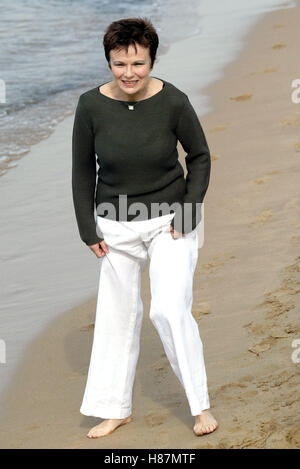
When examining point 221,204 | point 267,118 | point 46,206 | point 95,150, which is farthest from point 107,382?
point 267,118

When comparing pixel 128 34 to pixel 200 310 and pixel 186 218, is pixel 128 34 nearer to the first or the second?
pixel 186 218

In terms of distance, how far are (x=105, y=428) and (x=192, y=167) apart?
3.85 feet

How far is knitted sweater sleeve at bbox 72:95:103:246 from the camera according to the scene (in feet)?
11.7

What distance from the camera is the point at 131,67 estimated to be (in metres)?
3.40

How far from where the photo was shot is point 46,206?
6.99 m

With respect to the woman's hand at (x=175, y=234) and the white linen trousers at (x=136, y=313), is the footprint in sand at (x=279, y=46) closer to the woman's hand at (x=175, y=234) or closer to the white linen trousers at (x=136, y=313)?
the white linen trousers at (x=136, y=313)

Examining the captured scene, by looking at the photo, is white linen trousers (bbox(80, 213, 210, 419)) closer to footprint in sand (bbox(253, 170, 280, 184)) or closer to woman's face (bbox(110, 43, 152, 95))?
woman's face (bbox(110, 43, 152, 95))

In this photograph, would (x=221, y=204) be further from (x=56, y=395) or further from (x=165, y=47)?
(x=165, y=47)

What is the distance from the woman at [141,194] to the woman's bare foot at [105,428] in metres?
0.36

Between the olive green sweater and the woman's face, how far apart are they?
74 millimetres

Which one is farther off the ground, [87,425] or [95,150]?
[95,150]

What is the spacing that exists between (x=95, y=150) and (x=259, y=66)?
7196 mm

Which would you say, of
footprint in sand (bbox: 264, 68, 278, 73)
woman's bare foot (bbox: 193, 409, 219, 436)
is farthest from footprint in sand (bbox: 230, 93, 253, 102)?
woman's bare foot (bbox: 193, 409, 219, 436)

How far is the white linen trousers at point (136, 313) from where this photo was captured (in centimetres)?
349
